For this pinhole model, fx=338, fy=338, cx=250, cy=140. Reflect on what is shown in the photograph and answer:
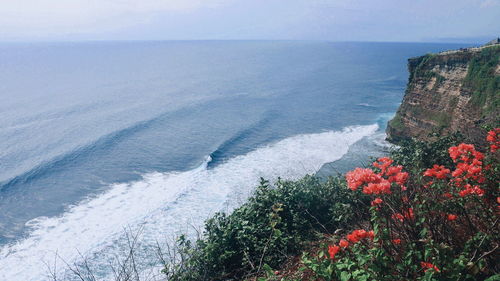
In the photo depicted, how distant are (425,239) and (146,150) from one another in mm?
27148

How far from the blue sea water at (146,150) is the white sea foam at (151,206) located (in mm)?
78

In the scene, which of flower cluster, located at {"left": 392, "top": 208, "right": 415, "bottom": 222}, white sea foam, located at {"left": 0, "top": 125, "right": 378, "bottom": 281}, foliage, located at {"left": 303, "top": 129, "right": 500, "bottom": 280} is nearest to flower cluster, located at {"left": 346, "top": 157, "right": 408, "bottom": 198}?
foliage, located at {"left": 303, "top": 129, "right": 500, "bottom": 280}

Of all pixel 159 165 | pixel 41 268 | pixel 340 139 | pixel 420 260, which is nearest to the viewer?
pixel 420 260

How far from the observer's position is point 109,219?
60.8ft

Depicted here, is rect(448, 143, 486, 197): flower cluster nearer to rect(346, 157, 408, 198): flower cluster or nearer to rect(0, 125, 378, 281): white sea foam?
rect(346, 157, 408, 198): flower cluster

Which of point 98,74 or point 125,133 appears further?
point 98,74

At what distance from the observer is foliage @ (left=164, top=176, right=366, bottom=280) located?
349 inches

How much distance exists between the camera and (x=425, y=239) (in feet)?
14.8

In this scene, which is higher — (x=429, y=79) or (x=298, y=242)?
(x=429, y=79)

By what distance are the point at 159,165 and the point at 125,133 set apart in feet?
A: 29.0

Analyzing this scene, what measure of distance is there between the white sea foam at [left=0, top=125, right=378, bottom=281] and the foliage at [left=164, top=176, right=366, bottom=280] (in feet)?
23.1

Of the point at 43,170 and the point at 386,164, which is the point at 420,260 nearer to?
the point at 386,164

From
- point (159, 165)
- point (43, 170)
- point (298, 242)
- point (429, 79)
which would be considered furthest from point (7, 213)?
point (429, 79)

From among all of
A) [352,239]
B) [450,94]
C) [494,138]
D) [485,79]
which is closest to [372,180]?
[352,239]
